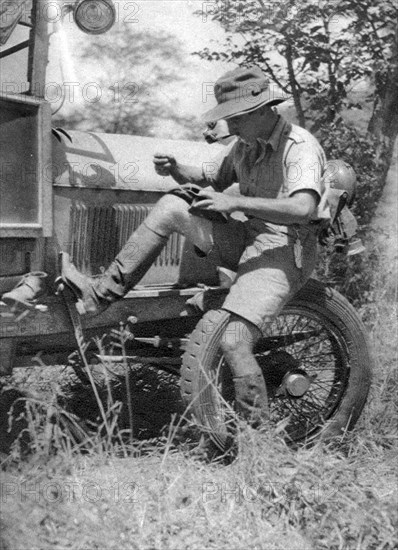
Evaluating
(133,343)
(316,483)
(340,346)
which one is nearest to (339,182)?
(340,346)

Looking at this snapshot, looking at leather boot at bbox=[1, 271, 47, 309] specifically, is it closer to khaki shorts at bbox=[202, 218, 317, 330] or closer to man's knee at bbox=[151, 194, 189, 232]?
man's knee at bbox=[151, 194, 189, 232]

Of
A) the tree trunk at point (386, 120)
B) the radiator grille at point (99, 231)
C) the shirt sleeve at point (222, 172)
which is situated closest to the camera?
the radiator grille at point (99, 231)

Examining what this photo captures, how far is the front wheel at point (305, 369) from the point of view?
4418 millimetres

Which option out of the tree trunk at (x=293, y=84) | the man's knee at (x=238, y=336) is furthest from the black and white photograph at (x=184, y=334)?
the tree trunk at (x=293, y=84)

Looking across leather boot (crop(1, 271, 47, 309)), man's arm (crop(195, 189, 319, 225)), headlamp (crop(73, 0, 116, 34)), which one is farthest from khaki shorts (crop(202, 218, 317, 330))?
headlamp (crop(73, 0, 116, 34))

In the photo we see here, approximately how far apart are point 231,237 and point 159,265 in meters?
0.50

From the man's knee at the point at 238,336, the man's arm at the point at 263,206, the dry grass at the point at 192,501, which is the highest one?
the man's arm at the point at 263,206

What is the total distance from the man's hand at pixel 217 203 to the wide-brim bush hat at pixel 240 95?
0.38 metres

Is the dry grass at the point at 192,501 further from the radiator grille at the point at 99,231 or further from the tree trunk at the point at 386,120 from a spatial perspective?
the tree trunk at the point at 386,120

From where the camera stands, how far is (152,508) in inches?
146

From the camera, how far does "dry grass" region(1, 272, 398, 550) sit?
11.3 ft

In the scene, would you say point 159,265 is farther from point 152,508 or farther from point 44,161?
point 152,508

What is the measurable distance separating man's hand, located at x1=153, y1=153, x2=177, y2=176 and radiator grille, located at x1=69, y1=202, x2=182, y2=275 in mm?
233

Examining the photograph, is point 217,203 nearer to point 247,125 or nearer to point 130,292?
point 247,125
